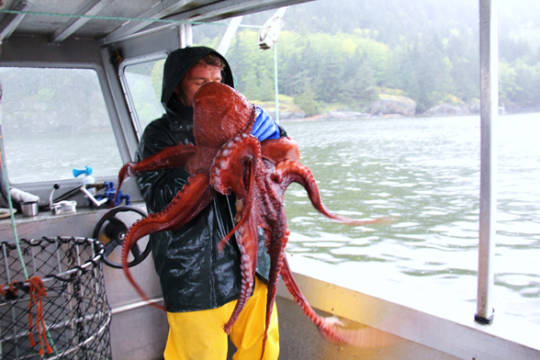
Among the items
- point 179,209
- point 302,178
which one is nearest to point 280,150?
point 302,178

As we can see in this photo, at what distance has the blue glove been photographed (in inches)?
51.1

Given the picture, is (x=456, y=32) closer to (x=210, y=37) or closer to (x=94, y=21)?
(x=210, y=37)

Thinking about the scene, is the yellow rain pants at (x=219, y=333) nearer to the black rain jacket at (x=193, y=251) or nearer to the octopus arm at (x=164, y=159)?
the black rain jacket at (x=193, y=251)

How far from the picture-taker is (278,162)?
1.21 metres

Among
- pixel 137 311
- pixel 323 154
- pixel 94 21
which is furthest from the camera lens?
pixel 323 154

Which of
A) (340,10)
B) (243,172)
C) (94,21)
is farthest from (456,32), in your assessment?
(94,21)

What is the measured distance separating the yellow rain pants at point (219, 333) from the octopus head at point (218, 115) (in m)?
0.84

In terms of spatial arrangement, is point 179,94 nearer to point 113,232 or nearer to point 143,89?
point 113,232

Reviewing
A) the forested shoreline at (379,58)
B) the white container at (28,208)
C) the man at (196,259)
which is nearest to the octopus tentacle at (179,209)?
the man at (196,259)

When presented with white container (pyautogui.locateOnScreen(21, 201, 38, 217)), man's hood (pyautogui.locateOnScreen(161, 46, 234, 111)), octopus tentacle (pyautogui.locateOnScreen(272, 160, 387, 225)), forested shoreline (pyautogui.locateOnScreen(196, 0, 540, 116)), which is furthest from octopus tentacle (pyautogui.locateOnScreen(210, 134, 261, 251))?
white container (pyautogui.locateOnScreen(21, 201, 38, 217))

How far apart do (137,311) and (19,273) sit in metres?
0.78

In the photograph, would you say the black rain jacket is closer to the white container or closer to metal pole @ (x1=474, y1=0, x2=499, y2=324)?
metal pole @ (x1=474, y1=0, x2=499, y2=324)

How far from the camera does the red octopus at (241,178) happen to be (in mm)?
1054

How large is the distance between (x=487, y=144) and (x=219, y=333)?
128cm
